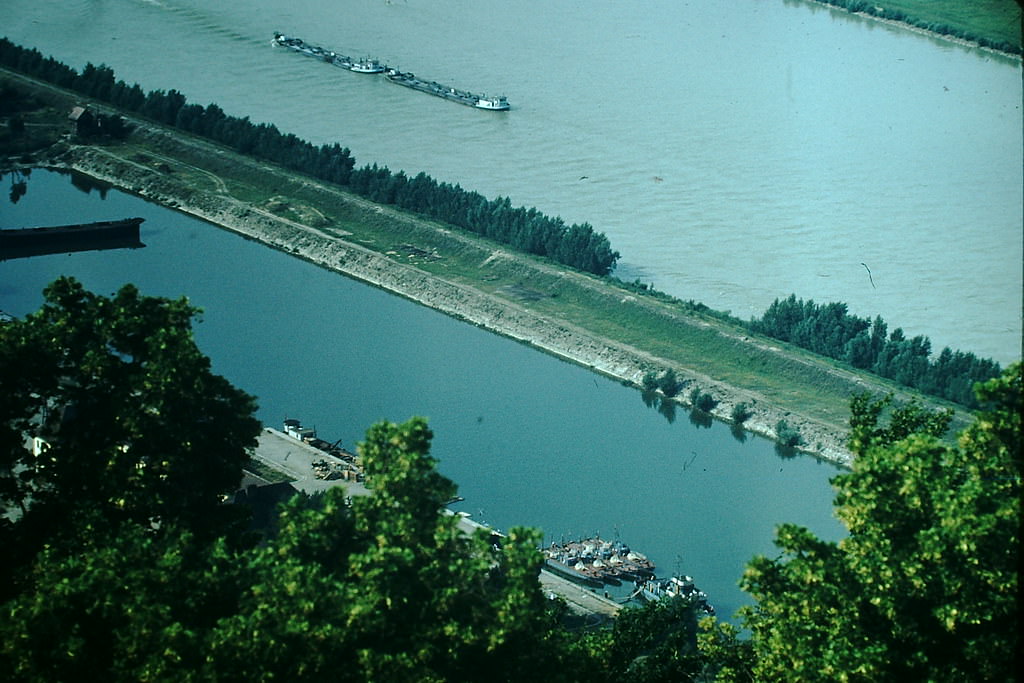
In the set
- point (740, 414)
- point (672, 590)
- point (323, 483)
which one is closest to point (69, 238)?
point (323, 483)

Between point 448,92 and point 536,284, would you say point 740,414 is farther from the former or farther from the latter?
point 448,92

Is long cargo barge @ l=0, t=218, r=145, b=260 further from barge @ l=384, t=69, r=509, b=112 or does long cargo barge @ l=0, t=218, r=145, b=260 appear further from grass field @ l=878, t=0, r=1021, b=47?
grass field @ l=878, t=0, r=1021, b=47

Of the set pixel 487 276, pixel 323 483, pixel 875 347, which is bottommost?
pixel 323 483

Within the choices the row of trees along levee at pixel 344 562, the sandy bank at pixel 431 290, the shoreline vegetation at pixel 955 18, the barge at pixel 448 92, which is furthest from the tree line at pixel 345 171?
the shoreline vegetation at pixel 955 18

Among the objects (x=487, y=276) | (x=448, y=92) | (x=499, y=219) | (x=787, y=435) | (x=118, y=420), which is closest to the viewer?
(x=118, y=420)

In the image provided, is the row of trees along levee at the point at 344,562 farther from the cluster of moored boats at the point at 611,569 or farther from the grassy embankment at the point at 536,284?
the grassy embankment at the point at 536,284

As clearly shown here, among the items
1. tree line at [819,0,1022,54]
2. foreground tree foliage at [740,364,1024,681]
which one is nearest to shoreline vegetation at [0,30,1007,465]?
foreground tree foliage at [740,364,1024,681]
